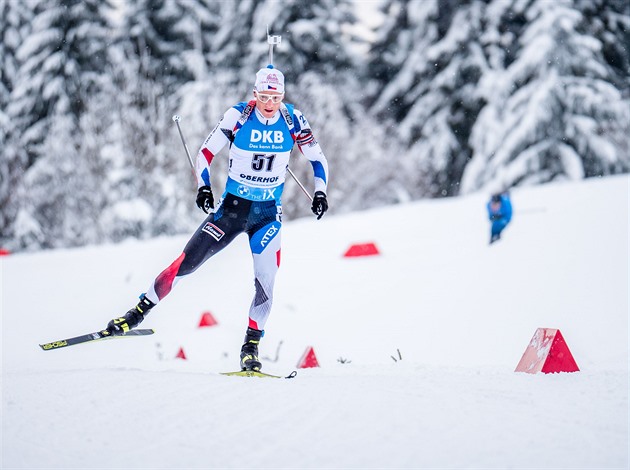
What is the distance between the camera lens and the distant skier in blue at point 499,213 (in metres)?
11.6

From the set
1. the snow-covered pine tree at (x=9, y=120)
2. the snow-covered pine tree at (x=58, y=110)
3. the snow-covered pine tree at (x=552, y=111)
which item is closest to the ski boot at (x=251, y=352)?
the snow-covered pine tree at (x=552, y=111)

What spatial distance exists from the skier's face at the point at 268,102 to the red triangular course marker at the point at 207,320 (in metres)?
4.33

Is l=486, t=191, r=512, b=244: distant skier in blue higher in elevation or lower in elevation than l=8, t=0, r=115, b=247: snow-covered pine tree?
lower

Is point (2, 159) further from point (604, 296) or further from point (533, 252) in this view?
point (604, 296)

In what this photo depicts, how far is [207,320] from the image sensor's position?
9797mm

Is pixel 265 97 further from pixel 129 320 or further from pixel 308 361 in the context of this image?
pixel 308 361

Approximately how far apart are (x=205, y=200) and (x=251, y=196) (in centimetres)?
44

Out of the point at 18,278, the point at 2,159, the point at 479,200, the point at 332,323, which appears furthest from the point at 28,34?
the point at 332,323

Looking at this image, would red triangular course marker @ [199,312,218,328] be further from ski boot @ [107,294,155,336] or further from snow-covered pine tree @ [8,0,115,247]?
snow-covered pine tree @ [8,0,115,247]

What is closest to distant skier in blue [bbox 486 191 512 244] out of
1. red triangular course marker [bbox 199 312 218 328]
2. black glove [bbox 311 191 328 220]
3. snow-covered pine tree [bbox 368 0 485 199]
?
red triangular course marker [bbox 199 312 218 328]

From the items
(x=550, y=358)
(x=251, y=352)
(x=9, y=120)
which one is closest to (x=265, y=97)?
(x=251, y=352)

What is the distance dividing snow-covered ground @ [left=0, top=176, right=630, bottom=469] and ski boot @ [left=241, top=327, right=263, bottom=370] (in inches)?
15.8

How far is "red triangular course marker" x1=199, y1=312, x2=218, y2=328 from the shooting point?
9.75 meters

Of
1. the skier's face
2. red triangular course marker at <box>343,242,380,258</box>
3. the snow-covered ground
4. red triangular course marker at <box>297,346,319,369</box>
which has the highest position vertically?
the skier's face
